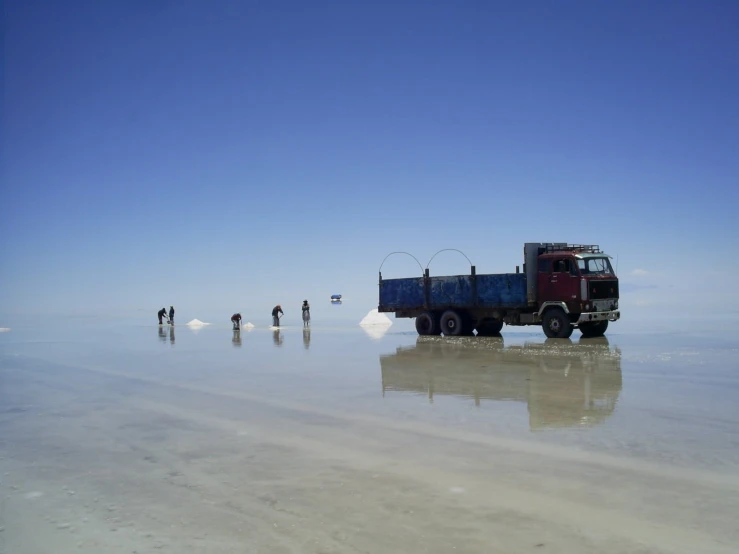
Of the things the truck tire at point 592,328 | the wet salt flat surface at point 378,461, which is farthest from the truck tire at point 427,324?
the wet salt flat surface at point 378,461

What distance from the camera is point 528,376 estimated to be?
1310 cm

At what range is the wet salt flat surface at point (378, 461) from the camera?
4.80 m

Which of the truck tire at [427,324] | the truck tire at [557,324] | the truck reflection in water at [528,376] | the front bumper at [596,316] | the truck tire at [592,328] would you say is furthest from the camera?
the truck tire at [427,324]

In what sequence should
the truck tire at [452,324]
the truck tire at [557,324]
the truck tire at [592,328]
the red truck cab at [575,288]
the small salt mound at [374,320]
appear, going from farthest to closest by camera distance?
the small salt mound at [374,320]
the truck tire at [452,324]
the truck tire at [592,328]
the truck tire at [557,324]
the red truck cab at [575,288]

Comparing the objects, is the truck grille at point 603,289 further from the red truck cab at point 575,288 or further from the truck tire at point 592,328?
the truck tire at point 592,328

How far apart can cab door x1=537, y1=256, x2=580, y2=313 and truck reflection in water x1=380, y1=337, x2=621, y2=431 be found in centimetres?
205

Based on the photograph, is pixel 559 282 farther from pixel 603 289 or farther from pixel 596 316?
pixel 596 316

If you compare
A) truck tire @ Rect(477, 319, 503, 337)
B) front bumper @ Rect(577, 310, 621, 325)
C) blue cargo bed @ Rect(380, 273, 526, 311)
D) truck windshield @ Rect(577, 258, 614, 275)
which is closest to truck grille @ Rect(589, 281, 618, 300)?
truck windshield @ Rect(577, 258, 614, 275)

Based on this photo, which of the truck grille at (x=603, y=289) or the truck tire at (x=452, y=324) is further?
the truck tire at (x=452, y=324)

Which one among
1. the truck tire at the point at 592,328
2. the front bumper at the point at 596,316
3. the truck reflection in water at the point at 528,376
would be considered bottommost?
the truck reflection in water at the point at 528,376

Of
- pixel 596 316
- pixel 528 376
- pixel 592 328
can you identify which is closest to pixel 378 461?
pixel 528 376

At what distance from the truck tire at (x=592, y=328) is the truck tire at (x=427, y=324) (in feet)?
19.7

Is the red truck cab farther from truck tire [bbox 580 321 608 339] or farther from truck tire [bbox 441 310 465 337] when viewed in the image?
truck tire [bbox 441 310 465 337]

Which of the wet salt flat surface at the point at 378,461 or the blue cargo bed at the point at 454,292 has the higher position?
the blue cargo bed at the point at 454,292
